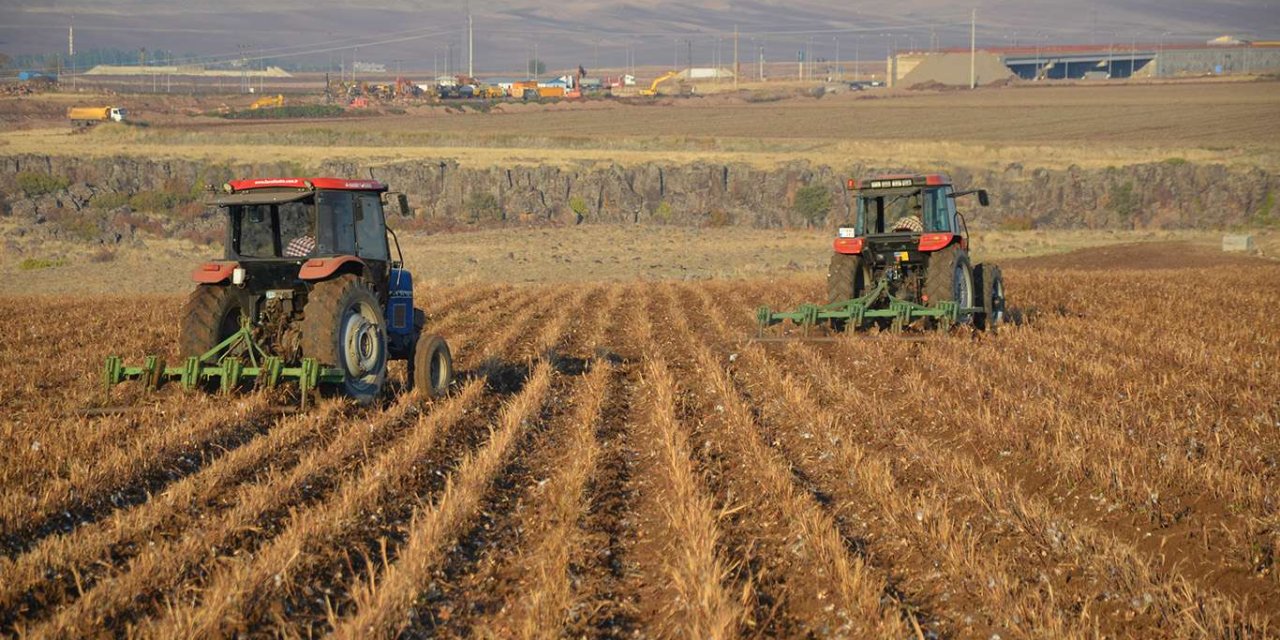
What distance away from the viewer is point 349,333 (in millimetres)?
11117

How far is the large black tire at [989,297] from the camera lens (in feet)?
54.6

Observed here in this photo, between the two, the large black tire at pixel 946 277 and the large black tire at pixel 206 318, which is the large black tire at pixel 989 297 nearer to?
the large black tire at pixel 946 277

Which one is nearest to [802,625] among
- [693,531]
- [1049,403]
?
[693,531]

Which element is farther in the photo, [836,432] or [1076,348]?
[1076,348]

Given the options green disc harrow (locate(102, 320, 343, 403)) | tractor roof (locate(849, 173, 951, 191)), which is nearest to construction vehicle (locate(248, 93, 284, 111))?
tractor roof (locate(849, 173, 951, 191))

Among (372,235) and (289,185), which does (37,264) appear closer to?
(372,235)

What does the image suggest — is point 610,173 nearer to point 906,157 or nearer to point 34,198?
point 906,157

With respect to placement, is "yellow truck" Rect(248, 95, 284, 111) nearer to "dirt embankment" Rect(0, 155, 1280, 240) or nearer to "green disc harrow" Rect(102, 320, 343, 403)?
"dirt embankment" Rect(0, 155, 1280, 240)

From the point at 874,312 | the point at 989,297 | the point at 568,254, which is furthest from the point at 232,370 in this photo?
the point at 568,254

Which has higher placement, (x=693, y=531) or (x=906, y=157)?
(x=906, y=157)

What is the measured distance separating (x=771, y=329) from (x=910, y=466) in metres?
9.00

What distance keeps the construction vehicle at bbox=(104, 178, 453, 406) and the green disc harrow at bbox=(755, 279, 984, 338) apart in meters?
5.33

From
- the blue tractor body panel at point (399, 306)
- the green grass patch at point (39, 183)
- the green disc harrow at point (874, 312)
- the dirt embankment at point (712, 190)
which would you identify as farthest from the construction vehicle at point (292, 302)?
the green grass patch at point (39, 183)

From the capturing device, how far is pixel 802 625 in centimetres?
605
